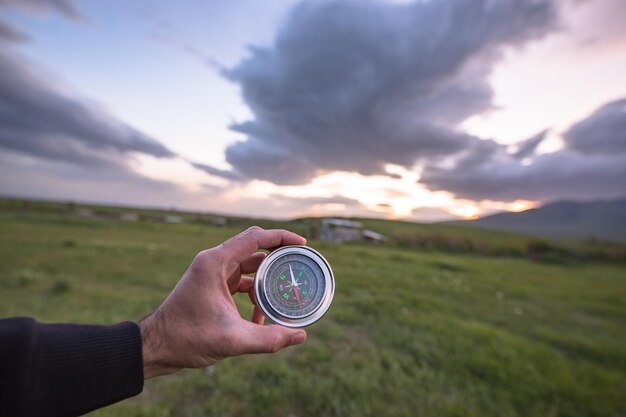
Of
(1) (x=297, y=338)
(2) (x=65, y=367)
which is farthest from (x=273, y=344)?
(2) (x=65, y=367)

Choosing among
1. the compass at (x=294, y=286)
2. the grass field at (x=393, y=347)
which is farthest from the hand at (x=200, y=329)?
the grass field at (x=393, y=347)

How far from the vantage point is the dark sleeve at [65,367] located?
1.68 m

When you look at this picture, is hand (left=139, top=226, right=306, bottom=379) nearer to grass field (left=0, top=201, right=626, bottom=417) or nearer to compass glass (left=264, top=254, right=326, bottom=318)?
compass glass (left=264, top=254, right=326, bottom=318)

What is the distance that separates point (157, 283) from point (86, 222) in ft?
101

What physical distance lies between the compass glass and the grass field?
114cm

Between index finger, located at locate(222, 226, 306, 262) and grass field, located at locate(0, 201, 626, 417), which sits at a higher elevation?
index finger, located at locate(222, 226, 306, 262)

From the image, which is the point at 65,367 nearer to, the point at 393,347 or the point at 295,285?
the point at 295,285

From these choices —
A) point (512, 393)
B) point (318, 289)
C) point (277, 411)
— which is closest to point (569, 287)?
point (512, 393)

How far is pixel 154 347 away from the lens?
2.13m

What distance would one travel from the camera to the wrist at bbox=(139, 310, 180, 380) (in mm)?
2125

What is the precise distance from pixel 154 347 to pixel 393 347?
19.2ft

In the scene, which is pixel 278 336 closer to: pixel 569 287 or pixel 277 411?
pixel 277 411

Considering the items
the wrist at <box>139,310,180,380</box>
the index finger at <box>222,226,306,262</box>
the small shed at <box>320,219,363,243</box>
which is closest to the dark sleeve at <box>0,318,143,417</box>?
the wrist at <box>139,310,180,380</box>

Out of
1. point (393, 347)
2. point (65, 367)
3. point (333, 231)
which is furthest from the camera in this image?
point (393, 347)
